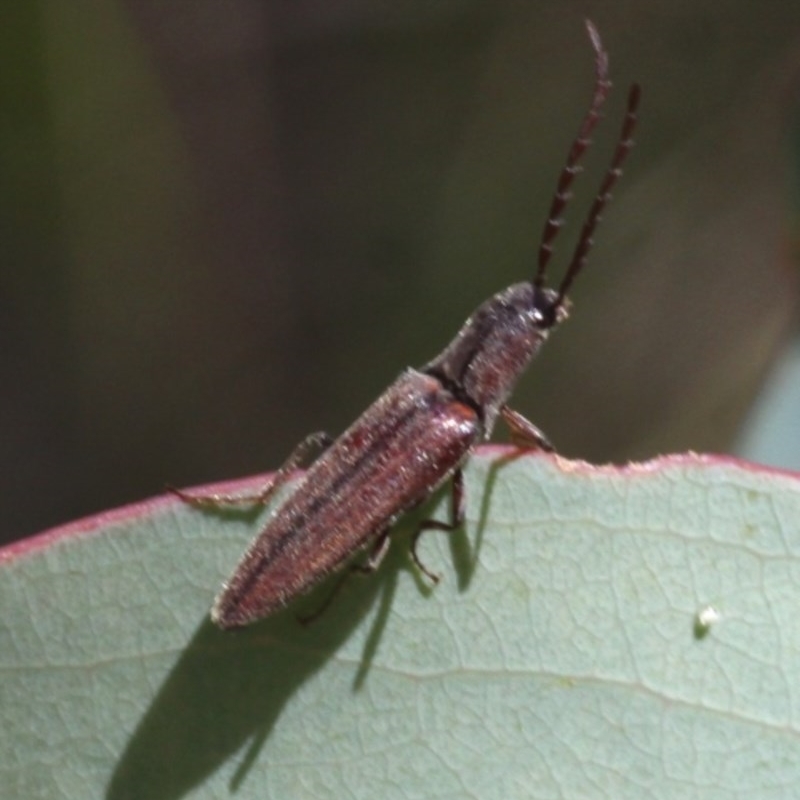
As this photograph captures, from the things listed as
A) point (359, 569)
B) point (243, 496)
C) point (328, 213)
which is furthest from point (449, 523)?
point (328, 213)

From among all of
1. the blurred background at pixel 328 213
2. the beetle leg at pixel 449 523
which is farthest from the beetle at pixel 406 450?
the blurred background at pixel 328 213

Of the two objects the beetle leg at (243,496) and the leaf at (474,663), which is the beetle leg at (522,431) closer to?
the leaf at (474,663)

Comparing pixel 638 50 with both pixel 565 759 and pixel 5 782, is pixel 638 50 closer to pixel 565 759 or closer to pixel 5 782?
pixel 565 759

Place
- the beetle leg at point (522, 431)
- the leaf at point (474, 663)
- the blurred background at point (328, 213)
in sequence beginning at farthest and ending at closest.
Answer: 1. the blurred background at point (328, 213)
2. the beetle leg at point (522, 431)
3. the leaf at point (474, 663)

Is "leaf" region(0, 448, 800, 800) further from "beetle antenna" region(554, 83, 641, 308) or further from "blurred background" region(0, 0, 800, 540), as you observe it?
"blurred background" region(0, 0, 800, 540)

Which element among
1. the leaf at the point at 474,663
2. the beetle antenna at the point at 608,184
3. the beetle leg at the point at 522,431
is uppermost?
the beetle antenna at the point at 608,184

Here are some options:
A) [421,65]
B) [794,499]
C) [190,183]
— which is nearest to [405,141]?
[421,65]

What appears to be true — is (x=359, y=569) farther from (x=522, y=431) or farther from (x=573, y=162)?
(x=573, y=162)

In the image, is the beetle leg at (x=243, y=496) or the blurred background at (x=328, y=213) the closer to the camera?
the beetle leg at (x=243, y=496)
